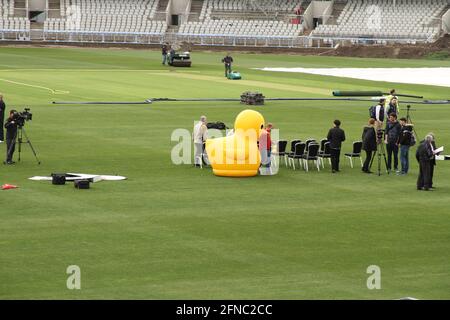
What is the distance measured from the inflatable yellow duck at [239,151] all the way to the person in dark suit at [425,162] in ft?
16.2

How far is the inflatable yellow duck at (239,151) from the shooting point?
1340 inches

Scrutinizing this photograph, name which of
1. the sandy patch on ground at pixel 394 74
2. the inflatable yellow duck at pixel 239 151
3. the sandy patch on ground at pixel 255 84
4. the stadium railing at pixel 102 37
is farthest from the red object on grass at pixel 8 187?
the stadium railing at pixel 102 37

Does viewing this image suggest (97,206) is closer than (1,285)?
No

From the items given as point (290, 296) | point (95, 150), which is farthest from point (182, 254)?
point (95, 150)

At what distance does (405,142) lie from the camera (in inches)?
1364

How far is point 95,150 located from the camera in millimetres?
39812

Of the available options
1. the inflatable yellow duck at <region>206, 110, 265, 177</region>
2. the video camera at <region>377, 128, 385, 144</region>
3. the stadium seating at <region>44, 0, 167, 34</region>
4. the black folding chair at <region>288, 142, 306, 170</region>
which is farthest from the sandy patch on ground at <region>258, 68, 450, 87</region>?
the inflatable yellow duck at <region>206, 110, 265, 177</region>

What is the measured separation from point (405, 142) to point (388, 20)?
91.5 metres

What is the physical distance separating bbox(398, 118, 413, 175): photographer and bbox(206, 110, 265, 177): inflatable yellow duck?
14.2 ft

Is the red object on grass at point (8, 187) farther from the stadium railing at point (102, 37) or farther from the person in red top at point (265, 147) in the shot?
the stadium railing at point (102, 37)

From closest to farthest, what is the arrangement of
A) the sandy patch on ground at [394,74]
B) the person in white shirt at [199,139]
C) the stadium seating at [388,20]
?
the person in white shirt at [199,139] < the sandy patch on ground at [394,74] < the stadium seating at [388,20]
